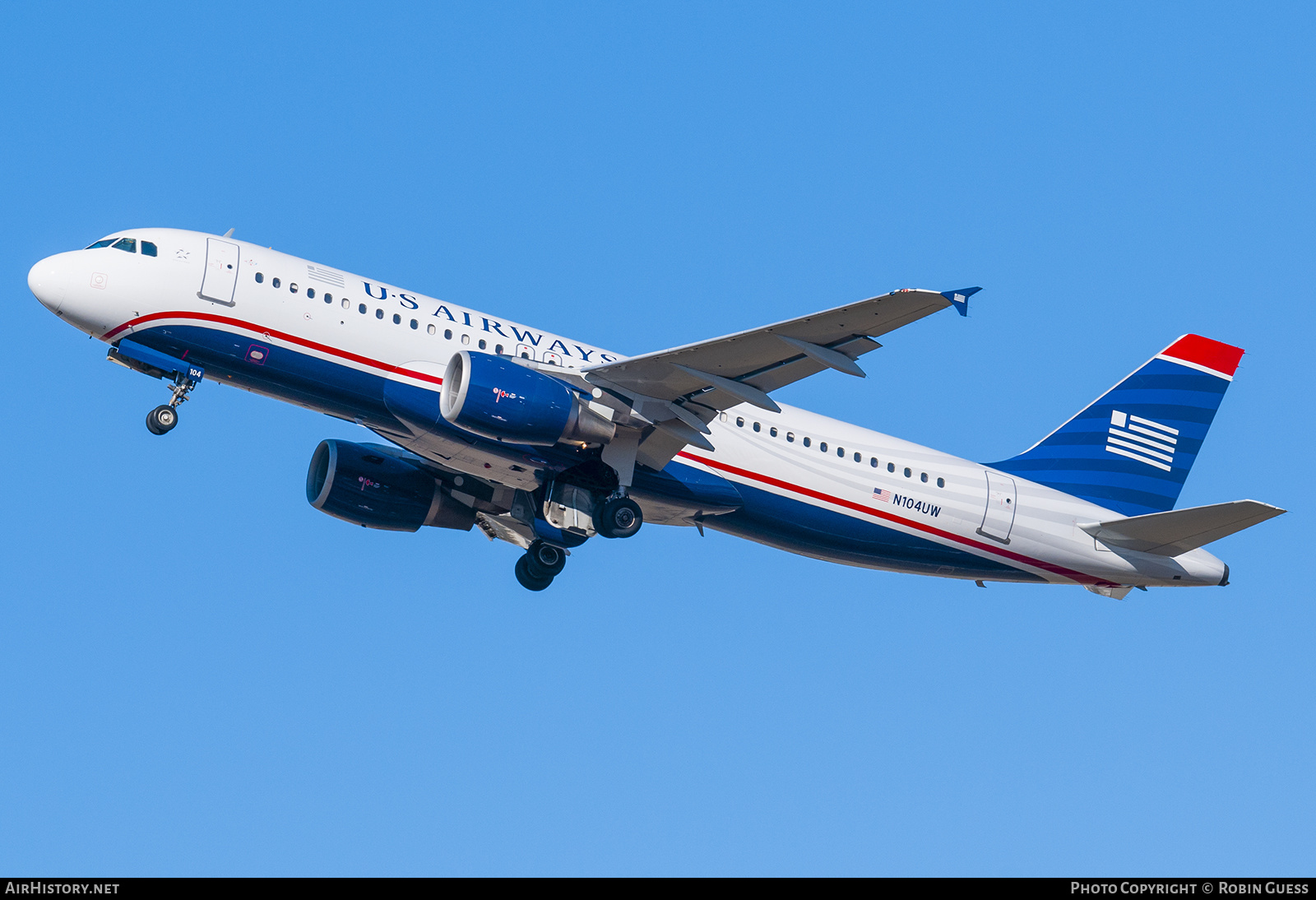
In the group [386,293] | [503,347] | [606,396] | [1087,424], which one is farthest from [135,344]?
[1087,424]

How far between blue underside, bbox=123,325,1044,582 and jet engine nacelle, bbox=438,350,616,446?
3.17 ft

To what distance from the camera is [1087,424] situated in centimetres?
3441

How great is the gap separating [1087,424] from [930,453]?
15.7 feet

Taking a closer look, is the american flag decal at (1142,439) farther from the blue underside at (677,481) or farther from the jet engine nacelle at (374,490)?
the jet engine nacelle at (374,490)

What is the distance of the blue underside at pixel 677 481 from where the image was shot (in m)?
27.5

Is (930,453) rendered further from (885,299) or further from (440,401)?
(440,401)

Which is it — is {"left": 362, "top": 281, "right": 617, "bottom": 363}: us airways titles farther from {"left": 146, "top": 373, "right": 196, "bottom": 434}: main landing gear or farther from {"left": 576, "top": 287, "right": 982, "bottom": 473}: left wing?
{"left": 146, "top": 373, "right": 196, "bottom": 434}: main landing gear

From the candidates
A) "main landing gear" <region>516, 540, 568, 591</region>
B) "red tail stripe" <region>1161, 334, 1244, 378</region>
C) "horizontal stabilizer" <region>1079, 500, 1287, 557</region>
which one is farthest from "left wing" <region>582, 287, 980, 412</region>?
"red tail stripe" <region>1161, 334, 1244, 378</region>

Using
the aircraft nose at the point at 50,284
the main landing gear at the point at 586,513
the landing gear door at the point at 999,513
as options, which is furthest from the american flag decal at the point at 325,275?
the landing gear door at the point at 999,513

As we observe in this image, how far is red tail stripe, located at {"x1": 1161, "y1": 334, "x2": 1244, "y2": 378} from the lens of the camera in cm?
3494

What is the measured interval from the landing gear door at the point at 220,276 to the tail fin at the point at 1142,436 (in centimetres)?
1737

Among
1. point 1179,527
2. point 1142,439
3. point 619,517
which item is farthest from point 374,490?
point 1142,439

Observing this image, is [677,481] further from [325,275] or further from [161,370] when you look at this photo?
[161,370]
